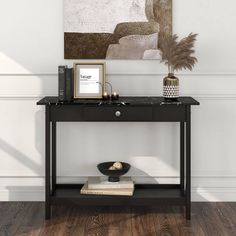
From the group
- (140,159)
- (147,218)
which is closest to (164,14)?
(140,159)

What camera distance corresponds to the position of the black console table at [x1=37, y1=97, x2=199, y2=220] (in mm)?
3258

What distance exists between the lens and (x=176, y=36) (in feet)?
11.8

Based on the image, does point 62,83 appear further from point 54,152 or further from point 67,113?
point 54,152

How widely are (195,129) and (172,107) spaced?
48 centimetres

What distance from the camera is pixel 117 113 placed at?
3252 mm

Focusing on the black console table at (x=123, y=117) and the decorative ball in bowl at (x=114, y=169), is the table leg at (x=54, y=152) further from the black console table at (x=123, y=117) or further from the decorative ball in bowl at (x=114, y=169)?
the decorative ball in bowl at (x=114, y=169)

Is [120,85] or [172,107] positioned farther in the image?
[120,85]

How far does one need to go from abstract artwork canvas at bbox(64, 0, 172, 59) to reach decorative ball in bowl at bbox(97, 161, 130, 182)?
0.72m

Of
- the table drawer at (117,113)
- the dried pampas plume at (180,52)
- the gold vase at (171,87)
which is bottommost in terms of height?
the table drawer at (117,113)

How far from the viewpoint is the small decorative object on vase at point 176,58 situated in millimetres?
3350

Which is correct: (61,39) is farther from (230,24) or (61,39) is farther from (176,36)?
(230,24)

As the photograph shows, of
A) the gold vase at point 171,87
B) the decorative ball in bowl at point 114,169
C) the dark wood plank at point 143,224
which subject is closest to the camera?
the dark wood plank at point 143,224

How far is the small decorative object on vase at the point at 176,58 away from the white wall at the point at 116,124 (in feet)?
0.78

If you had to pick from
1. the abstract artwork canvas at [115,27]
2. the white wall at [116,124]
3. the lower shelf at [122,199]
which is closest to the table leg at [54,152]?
the white wall at [116,124]
